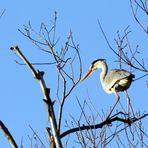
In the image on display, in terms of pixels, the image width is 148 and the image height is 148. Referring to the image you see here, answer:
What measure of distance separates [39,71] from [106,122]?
1225 millimetres

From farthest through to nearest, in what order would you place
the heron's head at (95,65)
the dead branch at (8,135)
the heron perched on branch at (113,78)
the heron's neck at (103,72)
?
the heron's head at (95,65)
the heron's neck at (103,72)
the heron perched on branch at (113,78)
the dead branch at (8,135)

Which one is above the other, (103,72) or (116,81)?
(103,72)

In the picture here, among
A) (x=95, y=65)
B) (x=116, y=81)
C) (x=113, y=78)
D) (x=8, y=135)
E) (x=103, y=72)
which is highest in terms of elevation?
(x=95, y=65)

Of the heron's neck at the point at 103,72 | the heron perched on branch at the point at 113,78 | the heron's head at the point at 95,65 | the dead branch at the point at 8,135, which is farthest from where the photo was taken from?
the heron's head at the point at 95,65

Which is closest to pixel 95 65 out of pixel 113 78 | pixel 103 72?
pixel 103 72

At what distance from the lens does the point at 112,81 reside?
33.2ft

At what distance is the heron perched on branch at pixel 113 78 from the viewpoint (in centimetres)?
896

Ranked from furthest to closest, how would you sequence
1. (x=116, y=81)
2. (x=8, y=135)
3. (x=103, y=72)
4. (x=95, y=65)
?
1. (x=95, y=65)
2. (x=103, y=72)
3. (x=116, y=81)
4. (x=8, y=135)

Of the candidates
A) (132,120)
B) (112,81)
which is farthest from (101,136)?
(112,81)

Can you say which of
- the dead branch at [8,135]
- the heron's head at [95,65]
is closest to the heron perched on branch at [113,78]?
the heron's head at [95,65]

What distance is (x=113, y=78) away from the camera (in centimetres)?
1006

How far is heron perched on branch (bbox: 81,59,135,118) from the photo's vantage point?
8.96 meters

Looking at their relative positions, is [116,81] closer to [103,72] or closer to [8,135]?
[103,72]

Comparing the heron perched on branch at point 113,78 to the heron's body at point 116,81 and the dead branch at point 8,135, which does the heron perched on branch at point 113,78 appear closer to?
the heron's body at point 116,81
